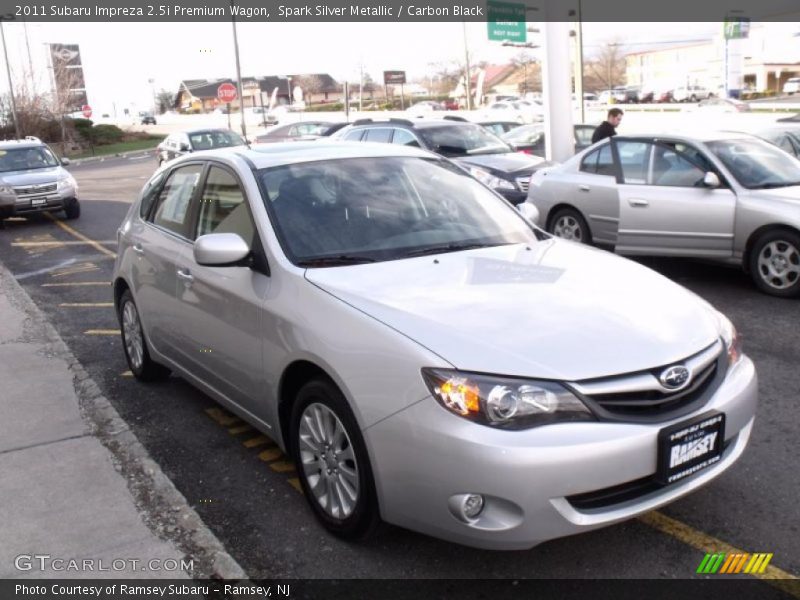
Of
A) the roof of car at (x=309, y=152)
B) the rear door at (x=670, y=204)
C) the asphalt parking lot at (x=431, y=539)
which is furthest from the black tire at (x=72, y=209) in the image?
the roof of car at (x=309, y=152)

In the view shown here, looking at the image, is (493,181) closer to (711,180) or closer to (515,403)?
(711,180)

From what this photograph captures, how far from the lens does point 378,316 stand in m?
3.36

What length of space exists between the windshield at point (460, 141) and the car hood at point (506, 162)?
233mm

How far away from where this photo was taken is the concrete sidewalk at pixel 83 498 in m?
3.45

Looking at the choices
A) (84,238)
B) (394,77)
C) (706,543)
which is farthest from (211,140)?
(394,77)

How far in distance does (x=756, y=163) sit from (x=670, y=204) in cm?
90

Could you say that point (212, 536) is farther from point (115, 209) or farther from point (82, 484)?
point (115, 209)

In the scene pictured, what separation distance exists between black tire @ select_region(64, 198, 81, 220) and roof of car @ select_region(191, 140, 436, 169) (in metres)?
12.8

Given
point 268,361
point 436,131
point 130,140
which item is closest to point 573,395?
point 268,361

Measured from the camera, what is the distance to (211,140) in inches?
892

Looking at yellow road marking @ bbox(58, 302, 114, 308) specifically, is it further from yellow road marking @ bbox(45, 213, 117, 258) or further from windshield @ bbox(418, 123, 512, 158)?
windshield @ bbox(418, 123, 512, 158)
